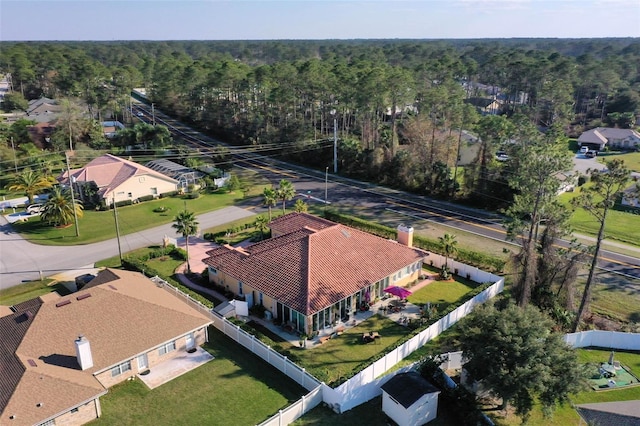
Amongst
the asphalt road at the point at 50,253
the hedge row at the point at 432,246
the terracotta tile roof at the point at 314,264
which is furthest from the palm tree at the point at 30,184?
the hedge row at the point at 432,246

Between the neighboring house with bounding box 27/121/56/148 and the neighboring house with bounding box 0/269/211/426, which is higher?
the neighboring house with bounding box 27/121/56/148

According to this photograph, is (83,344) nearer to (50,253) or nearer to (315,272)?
(315,272)

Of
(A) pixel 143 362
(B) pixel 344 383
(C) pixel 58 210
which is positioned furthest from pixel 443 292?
(C) pixel 58 210

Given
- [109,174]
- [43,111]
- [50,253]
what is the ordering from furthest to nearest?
1. [43,111]
2. [109,174]
3. [50,253]

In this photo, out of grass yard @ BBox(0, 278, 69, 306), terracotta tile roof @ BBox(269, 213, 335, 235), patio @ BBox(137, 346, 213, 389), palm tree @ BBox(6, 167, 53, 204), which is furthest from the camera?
palm tree @ BBox(6, 167, 53, 204)

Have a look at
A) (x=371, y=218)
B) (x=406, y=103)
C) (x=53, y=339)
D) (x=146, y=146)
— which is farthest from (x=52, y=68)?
(x=53, y=339)

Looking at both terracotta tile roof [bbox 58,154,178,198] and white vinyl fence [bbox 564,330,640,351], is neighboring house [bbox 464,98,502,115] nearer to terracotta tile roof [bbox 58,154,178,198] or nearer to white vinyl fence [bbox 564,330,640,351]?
terracotta tile roof [bbox 58,154,178,198]

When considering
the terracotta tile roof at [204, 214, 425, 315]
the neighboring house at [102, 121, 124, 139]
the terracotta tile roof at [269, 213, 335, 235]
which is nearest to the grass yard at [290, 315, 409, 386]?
the terracotta tile roof at [204, 214, 425, 315]
